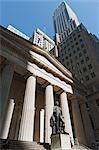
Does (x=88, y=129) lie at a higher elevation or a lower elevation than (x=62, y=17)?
lower

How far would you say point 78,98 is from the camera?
26.6 m

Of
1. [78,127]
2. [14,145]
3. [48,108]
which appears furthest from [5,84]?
[78,127]

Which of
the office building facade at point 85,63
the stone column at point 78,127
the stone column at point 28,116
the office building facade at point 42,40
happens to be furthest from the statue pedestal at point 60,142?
the office building facade at point 42,40

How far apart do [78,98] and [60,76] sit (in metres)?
5.77

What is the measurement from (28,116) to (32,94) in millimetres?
2921

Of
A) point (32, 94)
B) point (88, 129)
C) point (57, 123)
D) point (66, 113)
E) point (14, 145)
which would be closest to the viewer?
point (14, 145)

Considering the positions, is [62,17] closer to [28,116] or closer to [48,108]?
[48,108]

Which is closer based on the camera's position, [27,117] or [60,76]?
[27,117]

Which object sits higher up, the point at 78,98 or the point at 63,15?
the point at 63,15

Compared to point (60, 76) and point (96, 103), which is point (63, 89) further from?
point (96, 103)

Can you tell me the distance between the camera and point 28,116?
596 inches

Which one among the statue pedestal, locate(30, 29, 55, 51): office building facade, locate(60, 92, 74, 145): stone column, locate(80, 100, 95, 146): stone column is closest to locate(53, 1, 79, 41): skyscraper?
locate(30, 29, 55, 51): office building facade

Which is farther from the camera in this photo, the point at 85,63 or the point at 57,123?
the point at 85,63

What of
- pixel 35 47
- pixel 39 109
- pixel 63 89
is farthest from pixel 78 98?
pixel 35 47
